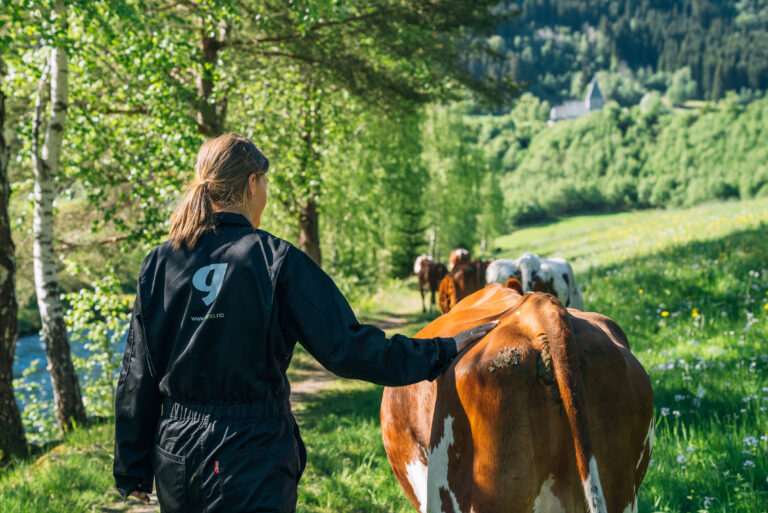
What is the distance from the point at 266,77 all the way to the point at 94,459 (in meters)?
8.21

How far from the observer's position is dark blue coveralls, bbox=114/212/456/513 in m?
2.22

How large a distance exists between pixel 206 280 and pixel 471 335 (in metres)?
1.13

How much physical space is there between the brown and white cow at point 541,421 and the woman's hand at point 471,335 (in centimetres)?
4

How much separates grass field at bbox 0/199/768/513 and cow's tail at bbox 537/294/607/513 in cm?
227

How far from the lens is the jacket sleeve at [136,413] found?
2.44 m

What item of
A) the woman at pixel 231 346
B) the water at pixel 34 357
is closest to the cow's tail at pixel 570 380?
the woman at pixel 231 346

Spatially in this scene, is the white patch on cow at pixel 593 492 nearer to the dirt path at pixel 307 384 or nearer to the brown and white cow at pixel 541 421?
the brown and white cow at pixel 541 421

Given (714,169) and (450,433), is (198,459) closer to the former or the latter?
(450,433)

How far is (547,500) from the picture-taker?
2.33 metres

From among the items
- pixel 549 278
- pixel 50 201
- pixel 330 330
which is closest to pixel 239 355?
pixel 330 330

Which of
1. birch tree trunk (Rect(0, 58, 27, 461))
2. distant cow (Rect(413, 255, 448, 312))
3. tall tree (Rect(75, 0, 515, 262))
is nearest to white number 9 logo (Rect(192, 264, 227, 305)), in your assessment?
birch tree trunk (Rect(0, 58, 27, 461))

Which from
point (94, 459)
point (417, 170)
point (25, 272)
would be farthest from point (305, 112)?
point (417, 170)

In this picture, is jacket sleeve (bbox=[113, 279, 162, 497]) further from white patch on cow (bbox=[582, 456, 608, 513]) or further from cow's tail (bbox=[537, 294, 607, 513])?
white patch on cow (bbox=[582, 456, 608, 513])

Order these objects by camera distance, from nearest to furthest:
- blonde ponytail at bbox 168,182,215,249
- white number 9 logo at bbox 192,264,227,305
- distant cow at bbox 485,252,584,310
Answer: white number 9 logo at bbox 192,264,227,305 < blonde ponytail at bbox 168,182,215,249 < distant cow at bbox 485,252,584,310
